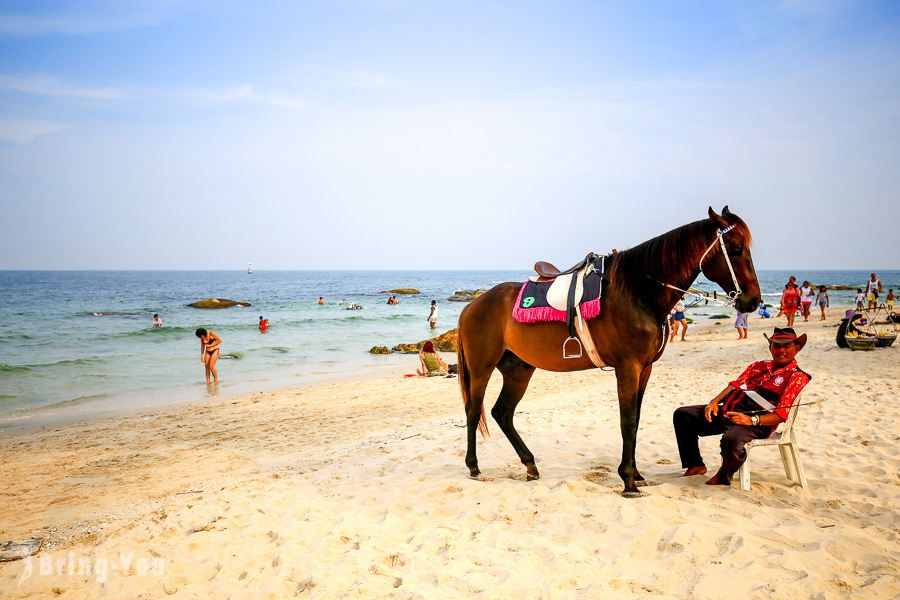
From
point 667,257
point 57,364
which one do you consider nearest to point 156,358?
point 57,364

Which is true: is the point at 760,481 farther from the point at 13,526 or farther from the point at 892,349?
the point at 892,349

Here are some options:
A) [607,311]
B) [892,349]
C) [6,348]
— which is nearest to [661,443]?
[607,311]

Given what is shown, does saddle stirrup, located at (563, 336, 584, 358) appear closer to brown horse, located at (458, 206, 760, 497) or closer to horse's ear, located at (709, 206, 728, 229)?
brown horse, located at (458, 206, 760, 497)

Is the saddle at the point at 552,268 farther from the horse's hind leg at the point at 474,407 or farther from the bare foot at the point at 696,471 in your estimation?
the bare foot at the point at 696,471

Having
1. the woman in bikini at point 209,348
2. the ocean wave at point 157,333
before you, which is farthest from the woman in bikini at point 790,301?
the ocean wave at point 157,333

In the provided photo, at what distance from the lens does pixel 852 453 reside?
526cm

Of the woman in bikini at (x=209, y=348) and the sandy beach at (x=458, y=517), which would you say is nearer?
the sandy beach at (x=458, y=517)

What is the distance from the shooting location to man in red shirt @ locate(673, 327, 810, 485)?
4250 mm

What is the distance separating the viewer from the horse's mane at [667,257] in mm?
4180

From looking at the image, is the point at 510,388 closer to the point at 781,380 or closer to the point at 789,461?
the point at 781,380

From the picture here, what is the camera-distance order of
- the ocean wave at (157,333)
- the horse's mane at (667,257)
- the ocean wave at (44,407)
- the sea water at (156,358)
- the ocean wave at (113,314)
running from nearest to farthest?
the horse's mane at (667,257) → the ocean wave at (44,407) → the sea water at (156,358) → the ocean wave at (157,333) → the ocean wave at (113,314)

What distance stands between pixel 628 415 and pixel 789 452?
1419 millimetres

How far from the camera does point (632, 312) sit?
438cm

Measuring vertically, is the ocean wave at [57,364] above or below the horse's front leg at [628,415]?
below
